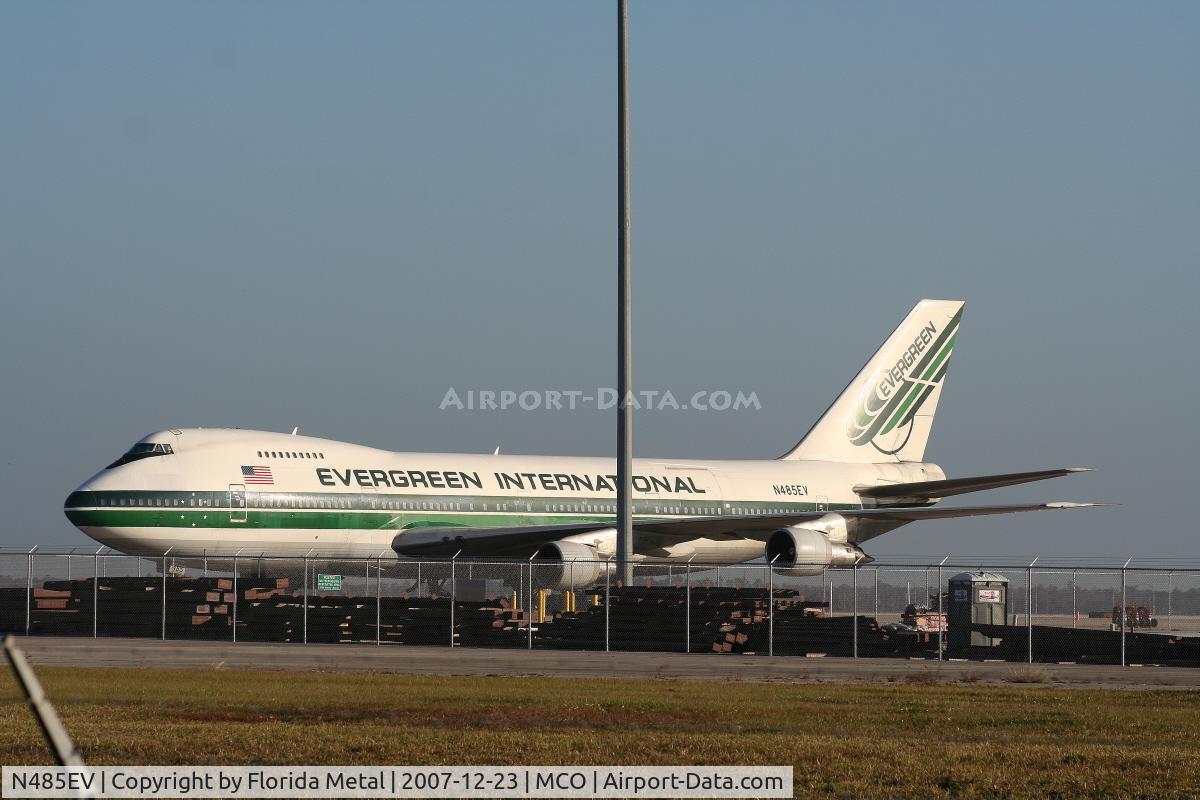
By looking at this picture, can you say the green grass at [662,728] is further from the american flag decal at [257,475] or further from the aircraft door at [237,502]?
the american flag decal at [257,475]

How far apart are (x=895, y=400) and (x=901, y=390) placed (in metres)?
0.45

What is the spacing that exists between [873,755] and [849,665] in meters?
13.7

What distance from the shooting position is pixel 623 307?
2889 cm

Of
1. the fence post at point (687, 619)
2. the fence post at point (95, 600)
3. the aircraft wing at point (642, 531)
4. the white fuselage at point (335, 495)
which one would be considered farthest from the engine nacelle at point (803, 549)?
the fence post at point (95, 600)

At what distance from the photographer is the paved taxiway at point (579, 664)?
2223 centimetres

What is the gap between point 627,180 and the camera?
28.7 m

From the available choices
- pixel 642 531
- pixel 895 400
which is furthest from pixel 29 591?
pixel 895 400

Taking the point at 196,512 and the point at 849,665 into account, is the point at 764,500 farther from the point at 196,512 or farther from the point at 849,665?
the point at 849,665

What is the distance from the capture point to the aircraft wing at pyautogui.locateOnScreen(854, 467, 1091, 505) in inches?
1566

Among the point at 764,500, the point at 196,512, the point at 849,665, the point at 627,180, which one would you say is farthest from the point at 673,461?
the point at 849,665

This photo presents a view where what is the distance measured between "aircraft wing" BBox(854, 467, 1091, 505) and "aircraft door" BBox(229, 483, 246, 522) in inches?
728

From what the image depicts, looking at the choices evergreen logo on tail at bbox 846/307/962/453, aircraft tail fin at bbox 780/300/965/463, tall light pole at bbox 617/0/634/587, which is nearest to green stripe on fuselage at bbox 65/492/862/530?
aircraft tail fin at bbox 780/300/965/463

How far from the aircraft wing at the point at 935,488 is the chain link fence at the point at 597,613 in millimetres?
4568

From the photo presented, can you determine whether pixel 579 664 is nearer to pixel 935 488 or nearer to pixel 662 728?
pixel 662 728
